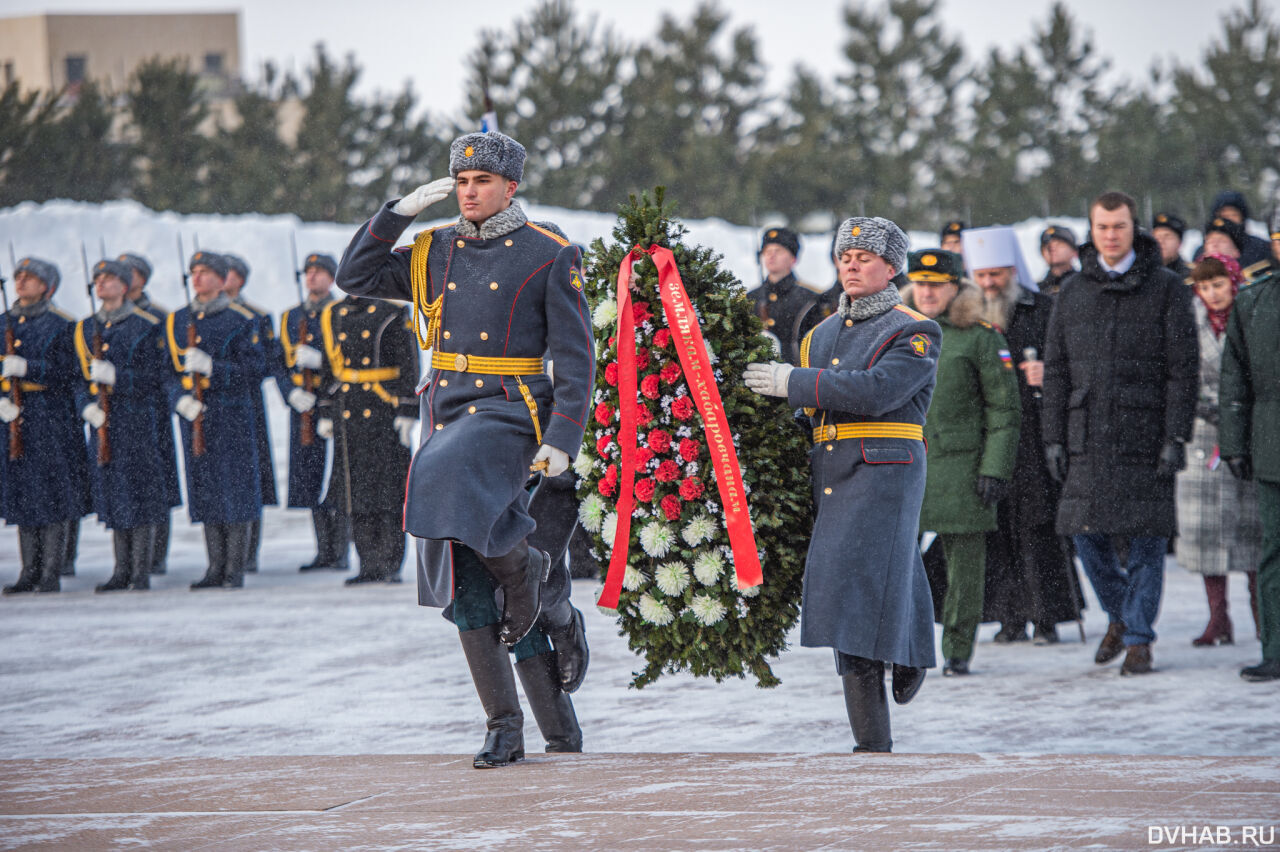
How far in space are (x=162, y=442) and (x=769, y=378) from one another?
262 inches

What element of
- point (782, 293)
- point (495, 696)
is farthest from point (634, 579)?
point (782, 293)

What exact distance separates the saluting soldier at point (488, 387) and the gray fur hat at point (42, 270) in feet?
21.4

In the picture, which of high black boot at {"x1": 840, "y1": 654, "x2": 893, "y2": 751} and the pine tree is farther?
the pine tree

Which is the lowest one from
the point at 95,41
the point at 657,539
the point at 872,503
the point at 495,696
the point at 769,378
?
the point at 495,696

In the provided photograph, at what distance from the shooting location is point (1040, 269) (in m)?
21.5

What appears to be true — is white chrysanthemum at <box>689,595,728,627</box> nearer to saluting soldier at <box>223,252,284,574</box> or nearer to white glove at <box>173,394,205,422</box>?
saluting soldier at <box>223,252,284,574</box>

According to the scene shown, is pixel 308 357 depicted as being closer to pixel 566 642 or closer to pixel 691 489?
pixel 691 489

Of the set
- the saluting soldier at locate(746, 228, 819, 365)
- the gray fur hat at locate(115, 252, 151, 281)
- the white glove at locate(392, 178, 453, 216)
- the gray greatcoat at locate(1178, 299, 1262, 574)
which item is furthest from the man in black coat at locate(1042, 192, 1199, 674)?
the gray fur hat at locate(115, 252, 151, 281)

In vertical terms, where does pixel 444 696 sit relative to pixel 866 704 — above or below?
below

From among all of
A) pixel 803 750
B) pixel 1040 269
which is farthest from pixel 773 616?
pixel 1040 269

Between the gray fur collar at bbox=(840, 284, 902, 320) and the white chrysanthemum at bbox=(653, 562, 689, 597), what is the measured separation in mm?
1028

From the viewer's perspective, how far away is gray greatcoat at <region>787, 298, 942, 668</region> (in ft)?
16.0

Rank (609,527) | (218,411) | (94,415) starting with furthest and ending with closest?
(218,411), (94,415), (609,527)

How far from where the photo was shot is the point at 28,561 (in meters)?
10.2
